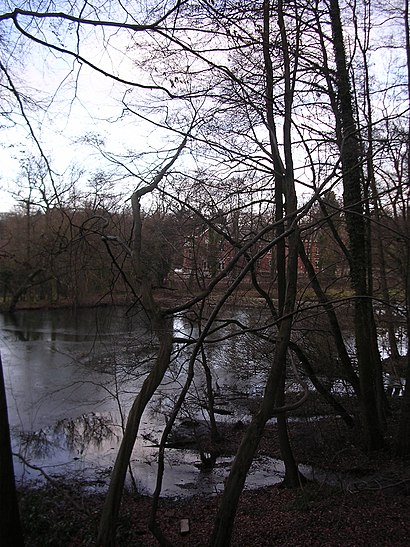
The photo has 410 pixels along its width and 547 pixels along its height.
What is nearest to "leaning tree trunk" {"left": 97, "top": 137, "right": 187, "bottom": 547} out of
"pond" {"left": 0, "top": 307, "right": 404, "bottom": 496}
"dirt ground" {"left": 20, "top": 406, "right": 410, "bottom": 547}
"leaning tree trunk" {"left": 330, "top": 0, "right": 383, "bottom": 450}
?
"pond" {"left": 0, "top": 307, "right": 404, "bottom": 496}

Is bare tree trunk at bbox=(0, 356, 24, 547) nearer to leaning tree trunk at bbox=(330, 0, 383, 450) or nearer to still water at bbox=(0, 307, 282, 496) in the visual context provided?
still water at bbox=(0, 307, 282, 496)

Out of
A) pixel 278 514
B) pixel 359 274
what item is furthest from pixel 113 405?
pixel 278 514

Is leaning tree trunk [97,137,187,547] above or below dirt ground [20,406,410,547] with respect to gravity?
above

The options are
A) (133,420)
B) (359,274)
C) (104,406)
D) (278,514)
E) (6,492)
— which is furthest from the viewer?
(104,406)

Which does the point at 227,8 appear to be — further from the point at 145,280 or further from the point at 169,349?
the point at 169,349

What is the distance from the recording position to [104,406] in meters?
14.7

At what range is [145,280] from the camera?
16.3ft

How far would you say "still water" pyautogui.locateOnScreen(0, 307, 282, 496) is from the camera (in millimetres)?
10516

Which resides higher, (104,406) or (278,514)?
(104,406)

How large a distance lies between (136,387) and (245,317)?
4.25 m

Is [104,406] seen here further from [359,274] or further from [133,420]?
[133,420]

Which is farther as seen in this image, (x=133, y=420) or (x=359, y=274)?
(x=359, y=274)

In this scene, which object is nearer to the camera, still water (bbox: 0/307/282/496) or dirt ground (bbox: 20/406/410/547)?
dirt ground (bbox: 20/406/410/547)

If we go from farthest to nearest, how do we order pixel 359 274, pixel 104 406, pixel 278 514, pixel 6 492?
pixel 104 406
pixel 359 274
pixel 278 514
pixel 6 492
